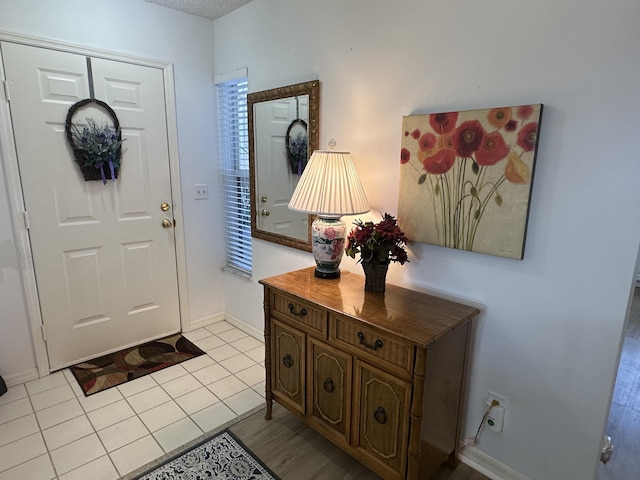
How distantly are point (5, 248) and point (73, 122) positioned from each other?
0.84m

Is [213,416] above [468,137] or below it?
below

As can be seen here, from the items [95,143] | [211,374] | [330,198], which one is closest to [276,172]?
[330,198]

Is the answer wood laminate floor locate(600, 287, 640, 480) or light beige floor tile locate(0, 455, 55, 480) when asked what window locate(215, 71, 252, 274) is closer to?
light beige floor tile locate(0, 455, 55, 480)

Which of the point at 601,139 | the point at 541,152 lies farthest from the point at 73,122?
the point at 601,139

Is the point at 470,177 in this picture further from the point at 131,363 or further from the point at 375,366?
the point at 131,363

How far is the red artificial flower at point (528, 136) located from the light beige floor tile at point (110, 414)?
7.59 ft

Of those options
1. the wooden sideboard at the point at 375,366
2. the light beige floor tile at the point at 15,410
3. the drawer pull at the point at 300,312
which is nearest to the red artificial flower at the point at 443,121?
the wooden sideboard at the point at 375,366

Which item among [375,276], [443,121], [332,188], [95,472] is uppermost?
[443,121]

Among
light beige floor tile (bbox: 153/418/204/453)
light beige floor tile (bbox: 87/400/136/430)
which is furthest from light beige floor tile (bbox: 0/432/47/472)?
light beige floor tile (bbox: 153/418/204/453)

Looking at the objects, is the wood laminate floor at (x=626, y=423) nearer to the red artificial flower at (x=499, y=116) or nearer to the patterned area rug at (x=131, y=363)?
the red artificial flower at (x=499, y=116)

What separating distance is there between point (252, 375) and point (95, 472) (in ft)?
3.21

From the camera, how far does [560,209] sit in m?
1.40

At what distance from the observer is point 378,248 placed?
1705 millimetres

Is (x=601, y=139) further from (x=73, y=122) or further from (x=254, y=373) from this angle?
(x=73, y=122)
